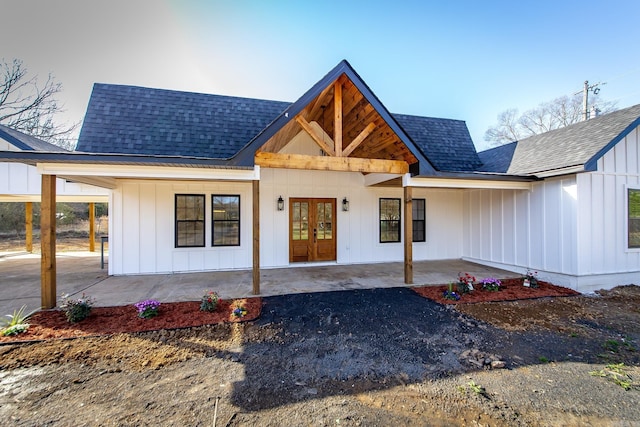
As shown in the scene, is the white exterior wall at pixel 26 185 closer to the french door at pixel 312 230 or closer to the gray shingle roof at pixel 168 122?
the gray shingle roof at pixel 168 122

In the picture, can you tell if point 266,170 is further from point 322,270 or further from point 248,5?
point 248,5

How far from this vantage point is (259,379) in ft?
9.45

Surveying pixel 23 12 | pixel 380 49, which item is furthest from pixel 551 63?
pixel 23 12

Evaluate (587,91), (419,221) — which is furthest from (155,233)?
(587,91)

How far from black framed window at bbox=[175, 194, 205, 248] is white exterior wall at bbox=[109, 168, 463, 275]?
0.14 m

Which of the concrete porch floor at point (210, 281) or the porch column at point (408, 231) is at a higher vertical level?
the porch column at point (408, 231)

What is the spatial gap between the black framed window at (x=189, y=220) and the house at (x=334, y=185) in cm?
4

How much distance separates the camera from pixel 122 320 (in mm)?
4328

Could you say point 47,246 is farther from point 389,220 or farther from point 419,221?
point 419,221

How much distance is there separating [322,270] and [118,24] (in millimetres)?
11147

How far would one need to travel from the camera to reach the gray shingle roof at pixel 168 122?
721 cm

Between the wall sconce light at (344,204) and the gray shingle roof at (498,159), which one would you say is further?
the wall sconce light at (344,204)

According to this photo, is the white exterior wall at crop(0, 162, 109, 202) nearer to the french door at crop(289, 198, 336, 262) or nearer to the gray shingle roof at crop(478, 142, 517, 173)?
the french door at crop(289, 198, 336, 262)

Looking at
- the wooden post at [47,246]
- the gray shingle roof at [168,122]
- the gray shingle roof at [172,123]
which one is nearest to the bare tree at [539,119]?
the gray shingle roof at [172,123]
